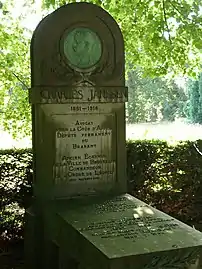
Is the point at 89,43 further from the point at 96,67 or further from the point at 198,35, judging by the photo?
the point at 198,35

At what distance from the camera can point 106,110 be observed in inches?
206

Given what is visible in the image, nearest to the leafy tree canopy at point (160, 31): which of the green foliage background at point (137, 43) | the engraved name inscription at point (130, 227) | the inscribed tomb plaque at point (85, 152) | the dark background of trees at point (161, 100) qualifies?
the green foliage background at point (137, 43)

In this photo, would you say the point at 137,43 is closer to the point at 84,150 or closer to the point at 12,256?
the point at 84,150

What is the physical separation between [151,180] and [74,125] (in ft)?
7.20

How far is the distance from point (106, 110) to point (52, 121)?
0.64 metres

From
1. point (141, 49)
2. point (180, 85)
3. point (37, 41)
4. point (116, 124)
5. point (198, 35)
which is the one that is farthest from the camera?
point (180, 85)

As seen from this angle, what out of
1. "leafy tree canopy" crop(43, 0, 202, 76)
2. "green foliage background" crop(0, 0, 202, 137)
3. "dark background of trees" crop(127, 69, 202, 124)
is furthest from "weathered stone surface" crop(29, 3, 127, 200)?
"dark background of trees" crop(127, 69, 202, 124)

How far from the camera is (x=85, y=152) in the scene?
202 inches

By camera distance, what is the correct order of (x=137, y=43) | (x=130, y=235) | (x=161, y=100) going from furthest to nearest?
(x=161, y=100)
(x=137, y=43)
(x=130, y=235)

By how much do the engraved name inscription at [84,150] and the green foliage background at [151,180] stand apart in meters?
1.25

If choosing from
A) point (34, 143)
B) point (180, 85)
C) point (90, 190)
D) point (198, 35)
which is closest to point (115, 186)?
point (90, 190)

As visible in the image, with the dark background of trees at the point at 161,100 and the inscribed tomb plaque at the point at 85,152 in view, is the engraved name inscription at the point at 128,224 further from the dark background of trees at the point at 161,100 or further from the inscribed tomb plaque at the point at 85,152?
the dark background of trees at the point at 161,100

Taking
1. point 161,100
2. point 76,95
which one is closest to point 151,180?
Answer: point 76,95

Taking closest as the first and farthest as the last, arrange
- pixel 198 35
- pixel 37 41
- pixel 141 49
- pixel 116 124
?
pixel 37 41, pixel 116 124, pixel 198 35, pixel 141 49
